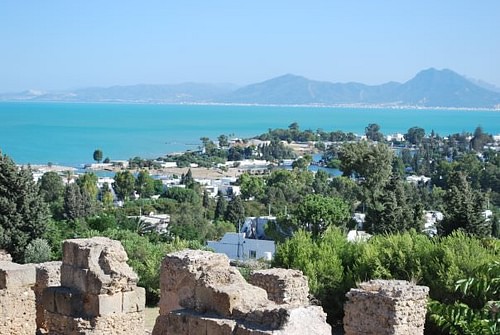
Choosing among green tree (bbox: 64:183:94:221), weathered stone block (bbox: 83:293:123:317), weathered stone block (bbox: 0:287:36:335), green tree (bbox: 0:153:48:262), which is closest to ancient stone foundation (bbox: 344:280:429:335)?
weathered stone block (bbox: 83:293:123:317)

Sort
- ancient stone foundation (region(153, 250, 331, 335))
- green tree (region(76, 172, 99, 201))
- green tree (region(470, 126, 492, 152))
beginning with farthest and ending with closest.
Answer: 1. green tree (region(470, 126, 492, 152))
2. green tree (region(76, 172, 99, 201))
3. ancient stone foundation (region(153, 250, 331, 335))

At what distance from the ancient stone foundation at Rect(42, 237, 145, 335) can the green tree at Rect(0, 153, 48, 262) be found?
19269 mm

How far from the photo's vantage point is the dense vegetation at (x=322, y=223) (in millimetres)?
20891

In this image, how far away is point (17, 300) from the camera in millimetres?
11688

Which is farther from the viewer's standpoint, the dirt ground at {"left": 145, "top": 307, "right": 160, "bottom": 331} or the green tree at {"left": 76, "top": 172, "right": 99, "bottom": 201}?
the green tree at {"left": 76, "top": 172, "right": 99, "bottom": 201}

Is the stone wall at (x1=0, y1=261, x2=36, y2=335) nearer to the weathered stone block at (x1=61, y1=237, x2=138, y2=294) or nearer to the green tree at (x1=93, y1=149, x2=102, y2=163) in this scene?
the weathered stone block at (x1=61, y1=237, x2=138, y2=294)

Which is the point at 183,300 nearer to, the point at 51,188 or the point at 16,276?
the point at 16,276

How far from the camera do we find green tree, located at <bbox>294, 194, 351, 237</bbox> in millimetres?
38719

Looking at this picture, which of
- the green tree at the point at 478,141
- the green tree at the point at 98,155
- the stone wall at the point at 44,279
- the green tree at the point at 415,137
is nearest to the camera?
the stone wall at the point at 44,279

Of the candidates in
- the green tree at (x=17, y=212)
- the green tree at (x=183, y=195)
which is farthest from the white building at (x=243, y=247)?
the green tree at (x=183, y=195)

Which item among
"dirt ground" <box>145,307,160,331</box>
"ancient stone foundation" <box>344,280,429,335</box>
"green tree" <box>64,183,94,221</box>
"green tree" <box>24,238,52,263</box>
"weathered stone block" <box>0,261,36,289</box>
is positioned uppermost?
"weathered stone block" <box>0,261,36,289</box>

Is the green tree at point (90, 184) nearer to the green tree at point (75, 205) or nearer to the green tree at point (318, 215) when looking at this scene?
the green tree at point (75, 205)

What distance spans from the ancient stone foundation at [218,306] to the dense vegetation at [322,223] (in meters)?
1.64

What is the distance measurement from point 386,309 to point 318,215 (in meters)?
26.0
